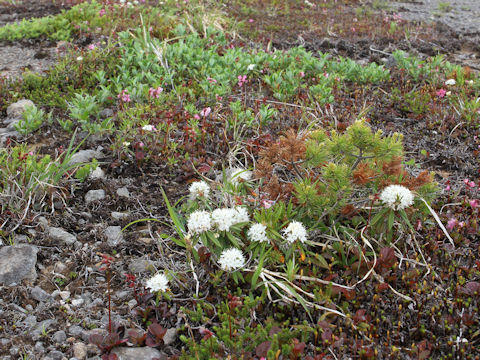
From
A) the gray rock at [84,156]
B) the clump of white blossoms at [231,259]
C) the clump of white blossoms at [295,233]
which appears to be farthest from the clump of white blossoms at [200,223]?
the gray rock at [84,156]

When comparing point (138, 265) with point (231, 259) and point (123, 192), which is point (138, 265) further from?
point (123, 192)

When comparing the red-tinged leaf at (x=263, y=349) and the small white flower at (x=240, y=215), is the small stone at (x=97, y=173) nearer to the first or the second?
the small white flower at (x=240, y=215)

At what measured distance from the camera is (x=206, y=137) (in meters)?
5.41

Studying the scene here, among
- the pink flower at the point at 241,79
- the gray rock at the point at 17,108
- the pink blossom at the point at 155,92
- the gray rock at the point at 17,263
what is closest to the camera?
the gray rock at the point at 17,263

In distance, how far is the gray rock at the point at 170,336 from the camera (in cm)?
300

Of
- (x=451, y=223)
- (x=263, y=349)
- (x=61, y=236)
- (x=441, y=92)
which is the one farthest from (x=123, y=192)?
(x=441, y=92)

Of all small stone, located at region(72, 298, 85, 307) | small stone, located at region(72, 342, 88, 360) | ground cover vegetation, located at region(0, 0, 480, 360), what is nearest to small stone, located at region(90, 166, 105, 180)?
ground cover vegetation, located at region(0, 0, 480, 360)

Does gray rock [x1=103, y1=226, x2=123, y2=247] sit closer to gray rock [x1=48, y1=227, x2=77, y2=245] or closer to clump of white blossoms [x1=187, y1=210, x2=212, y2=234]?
gray rock [x1=48, y1=227, x2=77, y2=245]

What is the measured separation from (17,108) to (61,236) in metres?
3.02

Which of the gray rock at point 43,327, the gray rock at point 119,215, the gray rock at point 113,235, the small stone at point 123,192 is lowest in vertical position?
the small stone at point 123,192

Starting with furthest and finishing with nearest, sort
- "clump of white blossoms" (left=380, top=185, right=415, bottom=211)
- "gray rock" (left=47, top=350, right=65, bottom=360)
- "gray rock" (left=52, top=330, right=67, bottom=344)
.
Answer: "clump of white blossoms" (left=380, top=185, right=415, bottom=211)
"gray rock" (left=52, top=330, right=67, bottom=344)
"gray rock" (left=47, top=350, right=65, bottom=360)

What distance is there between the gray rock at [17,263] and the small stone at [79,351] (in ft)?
2.64

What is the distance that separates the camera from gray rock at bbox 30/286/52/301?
328 cm

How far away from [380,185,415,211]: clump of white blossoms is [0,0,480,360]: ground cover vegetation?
0.03 feet
